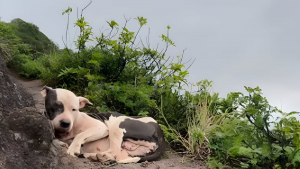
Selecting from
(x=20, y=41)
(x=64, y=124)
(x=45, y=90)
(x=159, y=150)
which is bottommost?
(x=159, y=150)

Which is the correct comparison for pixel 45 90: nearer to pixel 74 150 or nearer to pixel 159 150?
pixel 74 150

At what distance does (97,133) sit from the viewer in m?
3.43

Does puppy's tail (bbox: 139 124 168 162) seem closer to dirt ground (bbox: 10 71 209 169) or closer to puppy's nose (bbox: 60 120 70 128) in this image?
dirt ground (bbox: 10 71 209 169)

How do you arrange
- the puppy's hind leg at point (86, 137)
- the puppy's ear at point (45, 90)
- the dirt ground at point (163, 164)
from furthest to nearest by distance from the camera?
the puppy's ear at point (45, 90), the puppy's hind leg at point (86, 137), the dirt ground at point (163, 164)

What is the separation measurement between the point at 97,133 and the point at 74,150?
345mm

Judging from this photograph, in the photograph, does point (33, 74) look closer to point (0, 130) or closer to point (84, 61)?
→ point (84, 61)

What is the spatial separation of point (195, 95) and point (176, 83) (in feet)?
1.66

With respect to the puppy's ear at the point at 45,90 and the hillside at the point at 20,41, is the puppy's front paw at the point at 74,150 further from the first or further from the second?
the hillside at the point at 20,41

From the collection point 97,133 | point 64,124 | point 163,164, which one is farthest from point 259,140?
point 64,124

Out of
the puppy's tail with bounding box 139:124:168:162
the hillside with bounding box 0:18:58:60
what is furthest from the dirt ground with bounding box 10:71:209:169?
the hillside with bounding box 0:18:58:60

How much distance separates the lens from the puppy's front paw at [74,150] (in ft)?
10.5

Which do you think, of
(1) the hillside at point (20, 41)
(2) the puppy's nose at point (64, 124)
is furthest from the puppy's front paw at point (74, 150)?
(1) the hillside at point (20, 41)

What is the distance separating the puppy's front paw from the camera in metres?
3.20

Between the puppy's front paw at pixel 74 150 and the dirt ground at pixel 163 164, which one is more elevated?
the puppy's front paw at pixel 74 150
